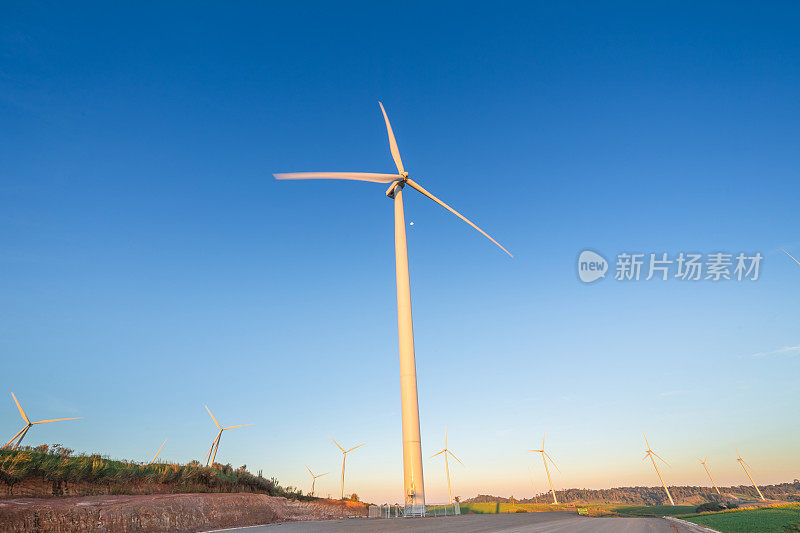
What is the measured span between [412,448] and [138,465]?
16905mm

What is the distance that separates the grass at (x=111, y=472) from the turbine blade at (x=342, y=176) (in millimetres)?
24409

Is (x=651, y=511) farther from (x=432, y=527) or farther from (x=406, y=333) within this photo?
(x=432, y=527)

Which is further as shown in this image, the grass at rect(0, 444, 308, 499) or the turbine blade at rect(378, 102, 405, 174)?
the turbine blade at rect(378, 102, 405, 174)

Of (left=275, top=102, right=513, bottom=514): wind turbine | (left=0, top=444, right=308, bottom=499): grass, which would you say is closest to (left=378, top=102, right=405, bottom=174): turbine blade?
(left=275, top=102, right=513, bottom=514): wind turbine

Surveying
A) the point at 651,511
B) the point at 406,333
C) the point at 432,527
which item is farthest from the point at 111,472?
the point at 651,511

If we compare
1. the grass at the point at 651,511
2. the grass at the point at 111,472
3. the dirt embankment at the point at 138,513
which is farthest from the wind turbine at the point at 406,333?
the grass at the point at 651,511

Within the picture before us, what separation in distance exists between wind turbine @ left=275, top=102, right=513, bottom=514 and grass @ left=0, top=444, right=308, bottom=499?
40.2ft

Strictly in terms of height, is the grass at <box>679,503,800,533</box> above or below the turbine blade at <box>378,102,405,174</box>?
below

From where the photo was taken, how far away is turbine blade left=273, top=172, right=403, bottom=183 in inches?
1628

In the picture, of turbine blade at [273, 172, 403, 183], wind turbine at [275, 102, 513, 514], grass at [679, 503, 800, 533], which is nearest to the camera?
grass at [679, 503, 800, 533]

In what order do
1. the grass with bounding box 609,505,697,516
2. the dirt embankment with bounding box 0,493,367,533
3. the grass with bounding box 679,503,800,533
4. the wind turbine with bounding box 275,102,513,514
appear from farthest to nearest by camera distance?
the grass with bounding box 609,505,697,516
the wind turbine with bounding box 275,102,513,514
the grass with bounding box 679,503,800,533
the dirt embankment with bounding box 0,493,367,533

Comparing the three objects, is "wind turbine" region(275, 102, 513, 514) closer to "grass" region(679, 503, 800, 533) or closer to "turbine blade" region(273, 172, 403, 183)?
"turbine blade" region(273, 172, 403, 183)

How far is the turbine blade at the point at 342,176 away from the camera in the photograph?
136ft

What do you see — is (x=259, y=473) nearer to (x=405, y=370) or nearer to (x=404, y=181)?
(x=405, y=370)
